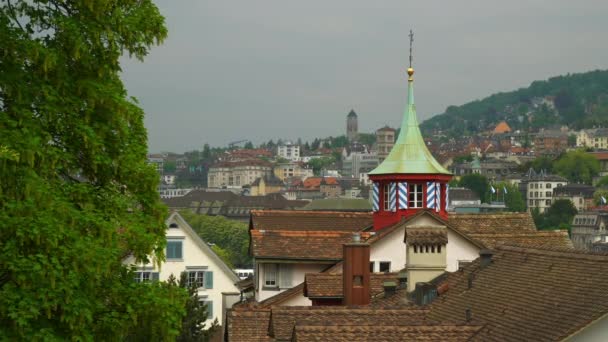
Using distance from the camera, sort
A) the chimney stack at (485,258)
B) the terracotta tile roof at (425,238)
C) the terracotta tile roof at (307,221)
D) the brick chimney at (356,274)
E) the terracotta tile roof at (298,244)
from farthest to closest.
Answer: the terracotta tile roof at (307,221)
the terracotta tile roof at (298,244)
the brick chimney at (356,274)
the terracotta tile roof at (425,238)
the chimney stack at (485,258)

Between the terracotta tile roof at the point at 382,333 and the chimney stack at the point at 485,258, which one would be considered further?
the chimney stack at the point at 485,258

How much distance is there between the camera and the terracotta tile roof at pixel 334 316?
21.2 metres

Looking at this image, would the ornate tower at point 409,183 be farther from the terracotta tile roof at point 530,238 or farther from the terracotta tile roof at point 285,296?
the terracotta tile roof at point 285,296

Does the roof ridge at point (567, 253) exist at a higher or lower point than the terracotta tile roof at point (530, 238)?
lower

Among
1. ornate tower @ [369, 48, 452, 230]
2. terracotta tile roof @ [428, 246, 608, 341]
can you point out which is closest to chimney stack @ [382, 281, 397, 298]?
terracotta tile roof @ [428, 246, 608, 341]

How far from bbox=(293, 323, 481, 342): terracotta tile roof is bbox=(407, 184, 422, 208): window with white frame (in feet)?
82.4

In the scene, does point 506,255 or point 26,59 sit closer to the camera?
point 26,59

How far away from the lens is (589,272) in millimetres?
20828

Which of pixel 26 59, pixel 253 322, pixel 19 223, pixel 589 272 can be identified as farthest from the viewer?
pixel 253 322

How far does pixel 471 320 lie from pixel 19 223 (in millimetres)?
7685

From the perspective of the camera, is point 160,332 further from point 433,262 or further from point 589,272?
point 433,262

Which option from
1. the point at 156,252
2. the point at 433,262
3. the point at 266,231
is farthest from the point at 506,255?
the point at 266,231

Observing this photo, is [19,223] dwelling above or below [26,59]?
below

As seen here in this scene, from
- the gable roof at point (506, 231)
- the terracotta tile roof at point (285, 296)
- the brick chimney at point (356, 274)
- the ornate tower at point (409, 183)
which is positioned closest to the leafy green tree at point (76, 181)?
the brick chimney at point (356, 274)
